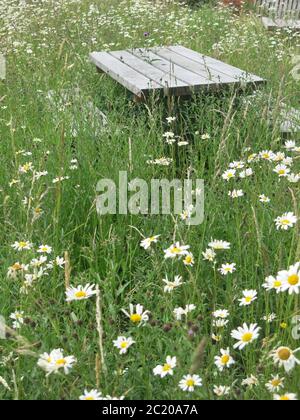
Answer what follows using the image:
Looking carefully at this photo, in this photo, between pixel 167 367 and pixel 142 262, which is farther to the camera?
pixel 142 262

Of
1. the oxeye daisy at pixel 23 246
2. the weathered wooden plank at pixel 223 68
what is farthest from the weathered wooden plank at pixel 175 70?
the oxeye daisy at pixel 23 246

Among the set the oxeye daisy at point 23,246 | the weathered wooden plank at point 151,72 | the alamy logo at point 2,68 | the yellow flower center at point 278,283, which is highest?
the yellow flower center at point 278,283

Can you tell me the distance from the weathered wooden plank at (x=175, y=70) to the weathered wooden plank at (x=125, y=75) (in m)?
0.17

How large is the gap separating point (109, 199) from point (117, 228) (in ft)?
0.50

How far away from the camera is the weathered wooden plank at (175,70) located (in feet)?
10.5

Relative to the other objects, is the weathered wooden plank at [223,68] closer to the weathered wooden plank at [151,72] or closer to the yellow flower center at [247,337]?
the weathered wooden plank at [151,72]

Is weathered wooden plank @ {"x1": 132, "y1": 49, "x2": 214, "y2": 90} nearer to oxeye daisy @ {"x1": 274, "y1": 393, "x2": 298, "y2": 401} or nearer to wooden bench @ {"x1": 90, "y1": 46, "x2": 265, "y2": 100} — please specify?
wooden bench @ {"x1": 90, "y1": 46, "x2": 265, "y2": 100}

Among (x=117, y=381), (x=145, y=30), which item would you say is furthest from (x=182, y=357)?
(x=145, y=30)

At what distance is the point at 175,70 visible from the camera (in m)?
3.66

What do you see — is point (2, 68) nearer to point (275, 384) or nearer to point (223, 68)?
point (223, 68)

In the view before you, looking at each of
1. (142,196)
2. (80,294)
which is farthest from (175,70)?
(80,294)

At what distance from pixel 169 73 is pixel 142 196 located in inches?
48.3

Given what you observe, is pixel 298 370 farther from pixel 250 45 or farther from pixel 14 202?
pixel 250 45

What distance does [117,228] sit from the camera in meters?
2.25
